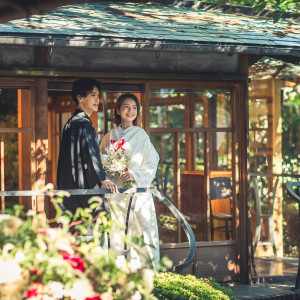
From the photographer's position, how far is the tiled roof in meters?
5.21

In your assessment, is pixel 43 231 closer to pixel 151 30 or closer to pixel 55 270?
pixel 55 270

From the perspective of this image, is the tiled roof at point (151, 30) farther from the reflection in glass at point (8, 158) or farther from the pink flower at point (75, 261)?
the pink flower at point (75, 261)

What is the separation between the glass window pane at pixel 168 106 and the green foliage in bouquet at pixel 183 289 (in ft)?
7.15

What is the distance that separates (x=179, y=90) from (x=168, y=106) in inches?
10.6

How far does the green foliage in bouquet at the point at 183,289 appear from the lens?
170 inches

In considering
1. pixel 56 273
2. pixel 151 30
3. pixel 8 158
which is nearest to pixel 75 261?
pixel 56 273

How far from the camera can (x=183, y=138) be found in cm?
677

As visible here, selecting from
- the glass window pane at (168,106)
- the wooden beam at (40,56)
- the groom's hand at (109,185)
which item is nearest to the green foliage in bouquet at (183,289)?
the groom's hand at (109,185)

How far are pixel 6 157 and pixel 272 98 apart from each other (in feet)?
12.8

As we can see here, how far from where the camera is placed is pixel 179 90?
21.3ft

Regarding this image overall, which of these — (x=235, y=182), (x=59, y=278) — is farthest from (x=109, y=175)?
(x=59, y=278)

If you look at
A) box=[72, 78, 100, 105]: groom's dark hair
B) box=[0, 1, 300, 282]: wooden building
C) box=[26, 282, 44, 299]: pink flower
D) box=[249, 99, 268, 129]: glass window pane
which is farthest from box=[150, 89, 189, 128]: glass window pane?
box=[26, 282, 44, 299]: pink flower

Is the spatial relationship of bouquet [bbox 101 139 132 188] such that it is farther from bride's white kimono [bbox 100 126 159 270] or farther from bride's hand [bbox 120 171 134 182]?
bride's white kimono [bbox 100 126 159 270]

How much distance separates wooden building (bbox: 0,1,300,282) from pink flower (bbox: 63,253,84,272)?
3.11 metres
